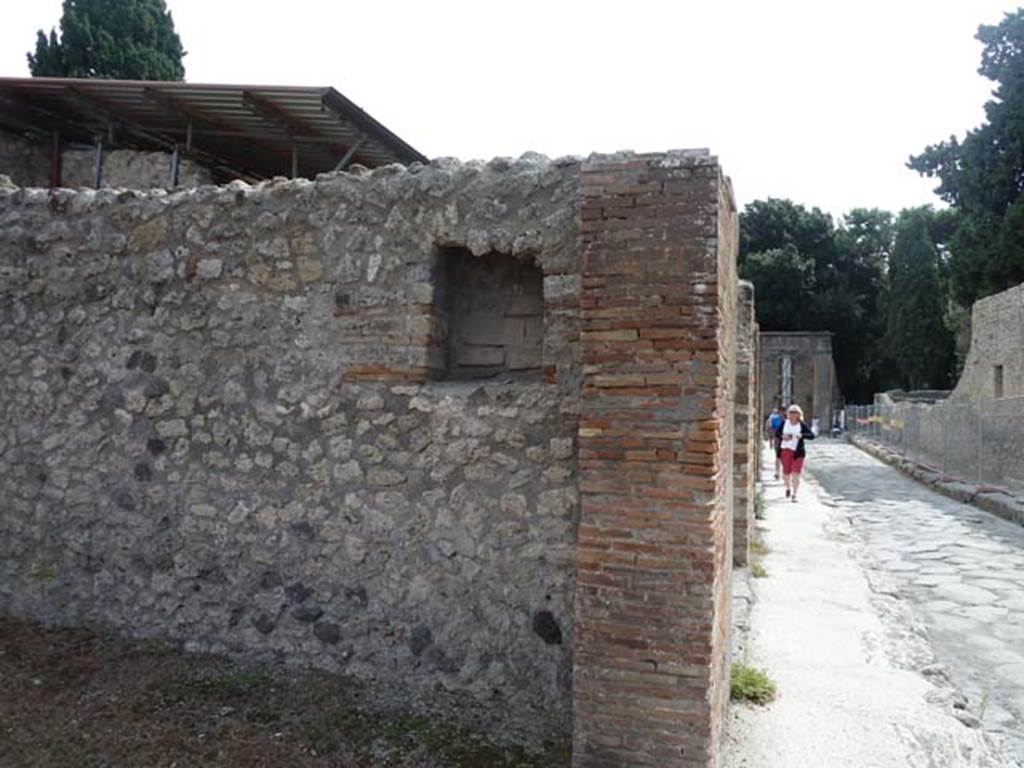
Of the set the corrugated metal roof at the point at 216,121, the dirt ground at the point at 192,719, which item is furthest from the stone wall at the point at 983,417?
the dirt ground at the point at 192,719

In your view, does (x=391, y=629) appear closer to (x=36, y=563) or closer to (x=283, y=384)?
(x=283, y=384)

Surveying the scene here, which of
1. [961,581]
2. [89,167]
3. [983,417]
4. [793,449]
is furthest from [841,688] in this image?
[983,417]

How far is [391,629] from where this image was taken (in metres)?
3.99

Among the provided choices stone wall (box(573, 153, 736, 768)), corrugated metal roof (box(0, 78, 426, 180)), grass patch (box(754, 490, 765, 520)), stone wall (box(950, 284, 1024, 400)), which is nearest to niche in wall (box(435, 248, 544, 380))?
stone wall (box(573, 153, 736, 768))

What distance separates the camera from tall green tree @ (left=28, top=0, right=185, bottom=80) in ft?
61.7

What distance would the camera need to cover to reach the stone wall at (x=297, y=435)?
3727 mm

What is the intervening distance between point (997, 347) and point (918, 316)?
18132 mm

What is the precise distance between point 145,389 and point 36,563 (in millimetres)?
1308

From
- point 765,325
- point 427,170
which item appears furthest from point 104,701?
point 765,325

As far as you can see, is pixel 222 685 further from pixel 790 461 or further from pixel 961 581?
pixel 790 461

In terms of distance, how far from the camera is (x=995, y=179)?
81.8 ft

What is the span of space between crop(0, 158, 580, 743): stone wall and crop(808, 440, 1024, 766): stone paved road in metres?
2.68

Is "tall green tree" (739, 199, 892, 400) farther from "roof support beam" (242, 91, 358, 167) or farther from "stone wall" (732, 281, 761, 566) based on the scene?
"stone wall" (732, 281, 761, 566)

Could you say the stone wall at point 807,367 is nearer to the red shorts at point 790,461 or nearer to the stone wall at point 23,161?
the red shorts at point 790,461
